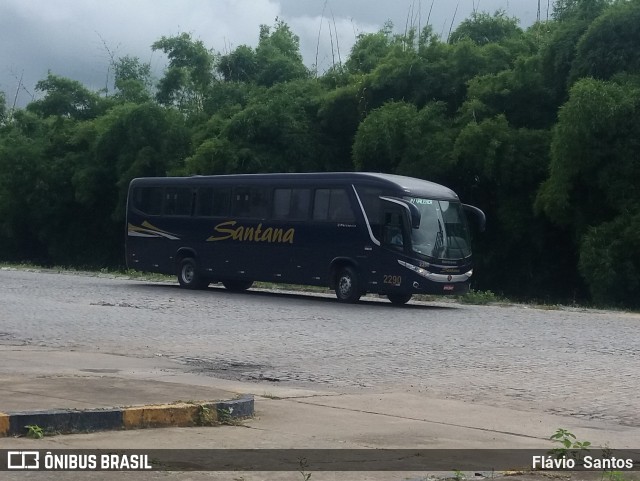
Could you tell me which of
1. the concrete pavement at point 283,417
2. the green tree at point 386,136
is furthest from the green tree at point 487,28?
the concrete pavement at point 283,417

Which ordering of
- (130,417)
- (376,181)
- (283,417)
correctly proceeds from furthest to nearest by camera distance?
1. (376,181)
2. (283,417)
3. (130,417)

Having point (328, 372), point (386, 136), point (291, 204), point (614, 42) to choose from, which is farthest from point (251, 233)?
point (328, 372)

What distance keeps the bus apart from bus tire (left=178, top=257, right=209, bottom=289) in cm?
3

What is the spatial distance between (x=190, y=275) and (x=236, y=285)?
4.44 ft

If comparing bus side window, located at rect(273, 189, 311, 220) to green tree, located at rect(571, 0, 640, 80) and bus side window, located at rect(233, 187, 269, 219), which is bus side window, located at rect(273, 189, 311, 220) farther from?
green tree, located at rect(571, 0, 640, 80)

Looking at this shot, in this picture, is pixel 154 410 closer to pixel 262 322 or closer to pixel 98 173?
pixel 262 322

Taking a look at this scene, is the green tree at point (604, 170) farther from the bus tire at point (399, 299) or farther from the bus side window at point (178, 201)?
the bus side window at point (178, 201)

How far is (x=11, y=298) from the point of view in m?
24.7

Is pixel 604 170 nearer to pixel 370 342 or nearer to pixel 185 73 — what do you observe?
pixel 370 342

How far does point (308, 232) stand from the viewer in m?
27.4

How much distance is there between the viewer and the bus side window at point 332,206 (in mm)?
26469

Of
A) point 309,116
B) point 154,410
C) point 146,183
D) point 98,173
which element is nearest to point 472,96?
point 309,116

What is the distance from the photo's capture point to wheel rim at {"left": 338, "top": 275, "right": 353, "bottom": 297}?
2628 cm

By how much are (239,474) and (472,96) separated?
30684 millimetres
